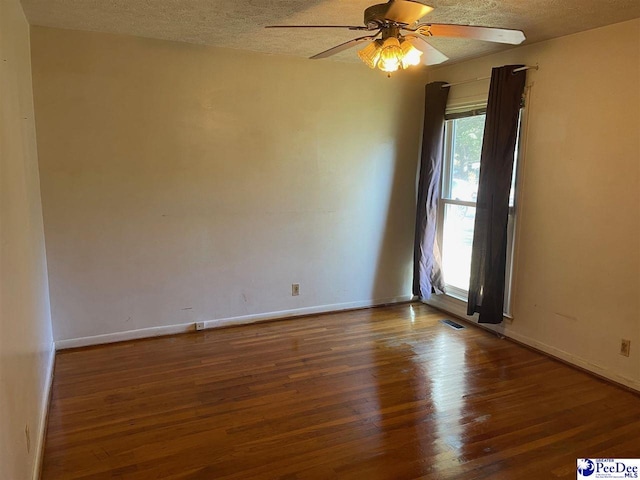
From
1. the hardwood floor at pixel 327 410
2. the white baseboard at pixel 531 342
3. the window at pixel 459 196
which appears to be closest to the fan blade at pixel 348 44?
the window at pixel 459 196

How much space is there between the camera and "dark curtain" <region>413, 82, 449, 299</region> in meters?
4.34

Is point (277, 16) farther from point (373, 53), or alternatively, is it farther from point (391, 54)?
point (391, 54)

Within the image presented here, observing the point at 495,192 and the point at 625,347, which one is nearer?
the point at 625,347

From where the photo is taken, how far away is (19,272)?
2.08 meters

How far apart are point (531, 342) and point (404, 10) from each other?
279 centimetres

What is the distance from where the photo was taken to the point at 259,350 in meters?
3.60

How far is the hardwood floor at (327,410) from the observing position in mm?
2236

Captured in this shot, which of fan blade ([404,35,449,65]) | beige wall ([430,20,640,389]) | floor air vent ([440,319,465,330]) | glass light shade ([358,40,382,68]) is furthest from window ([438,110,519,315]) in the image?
glass light shade ([358,40,382,68])

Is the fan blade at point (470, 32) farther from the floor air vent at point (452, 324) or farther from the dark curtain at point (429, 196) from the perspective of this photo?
the floor air vent at point (452, 324)

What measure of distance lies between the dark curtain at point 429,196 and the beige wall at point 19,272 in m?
3.18

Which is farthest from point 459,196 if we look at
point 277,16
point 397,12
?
point 397,12

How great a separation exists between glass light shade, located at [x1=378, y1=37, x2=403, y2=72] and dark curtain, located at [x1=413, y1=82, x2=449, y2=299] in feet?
7.55

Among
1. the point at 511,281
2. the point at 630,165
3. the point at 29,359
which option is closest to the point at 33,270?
the point at 29,359

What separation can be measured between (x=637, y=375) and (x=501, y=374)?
31.8 inches
